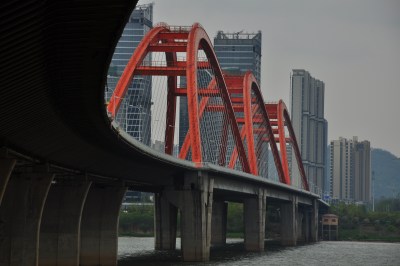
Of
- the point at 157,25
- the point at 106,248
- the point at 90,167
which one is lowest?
the point at 106,248

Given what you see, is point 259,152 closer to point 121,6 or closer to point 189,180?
point 189,180

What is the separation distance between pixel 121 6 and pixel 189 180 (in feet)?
209

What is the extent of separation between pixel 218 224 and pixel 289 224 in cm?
1292

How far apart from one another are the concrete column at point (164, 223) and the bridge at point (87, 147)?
0.13 meters

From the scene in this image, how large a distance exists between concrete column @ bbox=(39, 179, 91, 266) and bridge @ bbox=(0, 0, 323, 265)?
68 millimetres

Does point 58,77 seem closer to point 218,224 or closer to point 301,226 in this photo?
Answer: point 218,224

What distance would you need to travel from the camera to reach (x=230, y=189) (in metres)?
104

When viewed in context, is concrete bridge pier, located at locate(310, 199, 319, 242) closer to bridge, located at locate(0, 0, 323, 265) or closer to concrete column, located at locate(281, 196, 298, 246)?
concrete column, located at locate(281, 196, 298, 246)

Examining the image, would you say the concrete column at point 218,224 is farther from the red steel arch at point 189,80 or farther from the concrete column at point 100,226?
the concrete column at point 100,226

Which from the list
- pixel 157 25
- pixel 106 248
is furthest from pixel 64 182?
pixel 157 25

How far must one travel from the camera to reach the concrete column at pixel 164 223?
11106 centimetres

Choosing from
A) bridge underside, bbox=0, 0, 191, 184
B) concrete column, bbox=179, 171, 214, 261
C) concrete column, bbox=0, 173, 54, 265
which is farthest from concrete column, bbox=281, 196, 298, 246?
concrete column, bbox=0, 173, 54, 265

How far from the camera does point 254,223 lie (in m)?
121

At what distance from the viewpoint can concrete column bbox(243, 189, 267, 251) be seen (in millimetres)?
120244
